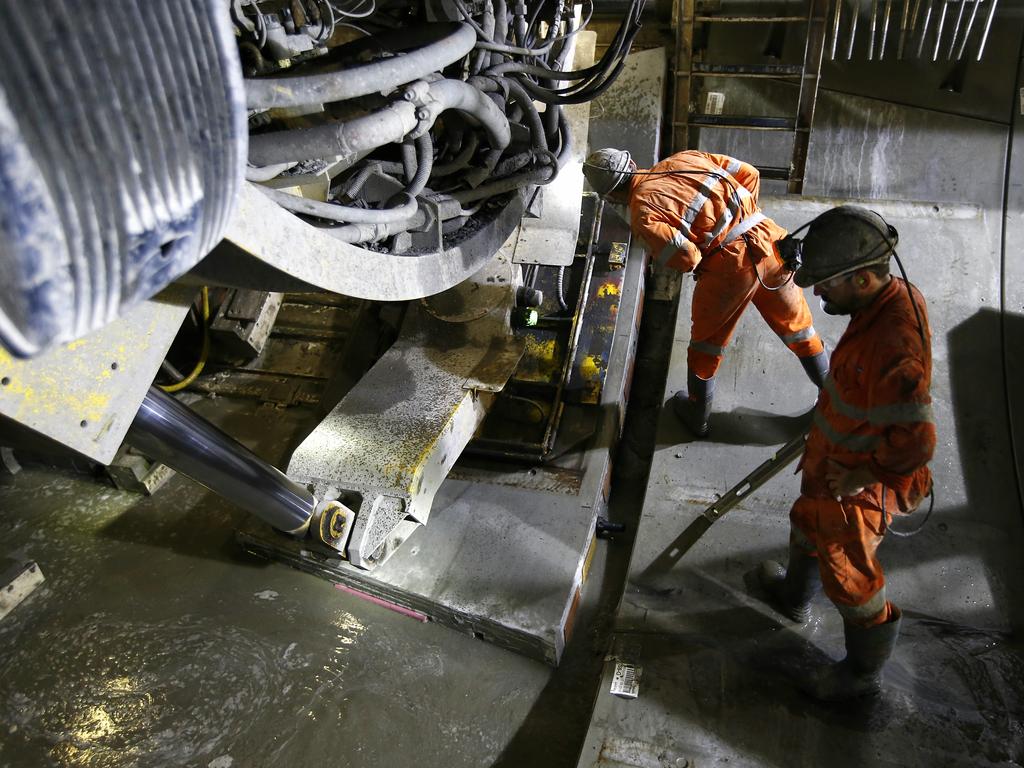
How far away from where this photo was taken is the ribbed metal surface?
77cm

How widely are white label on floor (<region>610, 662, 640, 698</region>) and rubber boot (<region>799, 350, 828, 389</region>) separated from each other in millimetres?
1866

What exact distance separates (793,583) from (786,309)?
1359 millimetres

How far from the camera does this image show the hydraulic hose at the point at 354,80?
5.24 feet

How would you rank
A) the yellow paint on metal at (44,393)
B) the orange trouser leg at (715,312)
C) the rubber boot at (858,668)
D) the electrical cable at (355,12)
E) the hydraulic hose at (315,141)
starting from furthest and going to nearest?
1. the orange trouser leg at (715,312)
2. the rubber boot at (858,668)
3. the electrical cable at (355,12)
4. the hydraulic hose at (315,141)
5. the yellow paint on metal at (44,393)

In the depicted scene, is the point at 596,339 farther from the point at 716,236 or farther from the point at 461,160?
the point at 461,160

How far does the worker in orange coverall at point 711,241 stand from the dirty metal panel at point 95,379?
2252mm

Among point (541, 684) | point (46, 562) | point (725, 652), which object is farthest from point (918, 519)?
point (46, 562)

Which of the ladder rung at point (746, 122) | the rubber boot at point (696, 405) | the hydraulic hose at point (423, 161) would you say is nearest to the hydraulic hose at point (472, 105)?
the hydraulic hose at point (423, 161)

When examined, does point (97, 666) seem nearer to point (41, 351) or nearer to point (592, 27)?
point (41, 351)

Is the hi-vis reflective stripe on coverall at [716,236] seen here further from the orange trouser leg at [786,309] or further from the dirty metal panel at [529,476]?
the dirty metal panel at [529,476]

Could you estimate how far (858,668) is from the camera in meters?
2.64

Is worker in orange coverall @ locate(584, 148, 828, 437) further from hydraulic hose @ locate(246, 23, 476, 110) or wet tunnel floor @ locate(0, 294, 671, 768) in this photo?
hydraulic hose @ locate(246, 23, 476, 110)

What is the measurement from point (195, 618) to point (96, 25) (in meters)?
3.34

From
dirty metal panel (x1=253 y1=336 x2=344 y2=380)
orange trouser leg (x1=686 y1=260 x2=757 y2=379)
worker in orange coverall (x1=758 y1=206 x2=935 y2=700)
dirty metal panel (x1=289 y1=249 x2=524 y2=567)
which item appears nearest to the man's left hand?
worker in orange coverall (x1=758 y1=206 x2=935 y2=700)
